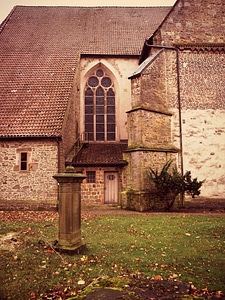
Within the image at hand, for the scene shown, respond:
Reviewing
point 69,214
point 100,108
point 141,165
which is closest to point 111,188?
point 141,165

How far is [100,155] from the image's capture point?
15.2m

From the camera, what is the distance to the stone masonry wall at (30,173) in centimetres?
1295

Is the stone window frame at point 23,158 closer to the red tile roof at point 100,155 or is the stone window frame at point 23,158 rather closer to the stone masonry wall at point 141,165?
the red tile roof at point 100,155

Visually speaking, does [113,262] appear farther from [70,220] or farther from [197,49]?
[197,49]

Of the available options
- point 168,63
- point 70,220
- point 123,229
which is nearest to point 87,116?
point 168,63

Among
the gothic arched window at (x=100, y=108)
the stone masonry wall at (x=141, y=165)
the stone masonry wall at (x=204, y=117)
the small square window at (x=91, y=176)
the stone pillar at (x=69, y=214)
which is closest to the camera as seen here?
the stone pillar at (x=69, y=214)

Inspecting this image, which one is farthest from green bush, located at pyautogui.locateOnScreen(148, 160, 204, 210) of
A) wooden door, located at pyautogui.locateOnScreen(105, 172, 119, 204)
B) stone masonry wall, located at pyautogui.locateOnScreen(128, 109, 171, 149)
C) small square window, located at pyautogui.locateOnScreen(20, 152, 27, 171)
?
small square window, located at pyautogui.locateOnScreen(20, 152, 27, 171)

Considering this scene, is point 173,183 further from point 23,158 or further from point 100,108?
point 100,108

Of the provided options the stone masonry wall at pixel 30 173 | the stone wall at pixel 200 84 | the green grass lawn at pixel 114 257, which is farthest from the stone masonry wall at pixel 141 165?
the green grass lawn at pixel 114 257

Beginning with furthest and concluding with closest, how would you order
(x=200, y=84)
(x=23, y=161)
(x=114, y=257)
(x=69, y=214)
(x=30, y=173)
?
1. (x=200, y=84)
2. (x=23, y=161)
3. (x=30, y=173)
4. (x=69, y=214)
5. (x=114, y=257)

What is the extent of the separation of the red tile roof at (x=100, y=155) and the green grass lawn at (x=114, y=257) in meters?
6.23

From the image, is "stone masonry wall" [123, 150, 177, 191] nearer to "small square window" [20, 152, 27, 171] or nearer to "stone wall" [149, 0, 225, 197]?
"stone wall" [149, 0, 225, 197]

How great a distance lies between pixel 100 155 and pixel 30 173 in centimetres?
408

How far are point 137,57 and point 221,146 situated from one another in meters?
8.70
